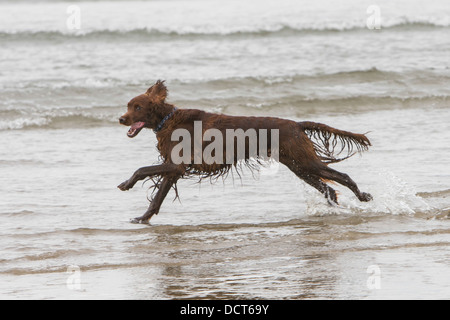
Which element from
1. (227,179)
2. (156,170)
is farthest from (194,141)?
(227,179)

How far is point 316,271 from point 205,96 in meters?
9.77

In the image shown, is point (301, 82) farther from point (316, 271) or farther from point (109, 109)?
point (316, 271)

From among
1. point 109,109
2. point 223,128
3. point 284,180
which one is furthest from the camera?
point 109,109

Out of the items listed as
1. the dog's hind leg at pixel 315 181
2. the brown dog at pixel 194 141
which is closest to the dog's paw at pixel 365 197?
the dog's hind leg at pixel 315 181

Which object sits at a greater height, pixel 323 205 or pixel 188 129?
pixel 188 129

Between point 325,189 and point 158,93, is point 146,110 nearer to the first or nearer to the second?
point 158,93

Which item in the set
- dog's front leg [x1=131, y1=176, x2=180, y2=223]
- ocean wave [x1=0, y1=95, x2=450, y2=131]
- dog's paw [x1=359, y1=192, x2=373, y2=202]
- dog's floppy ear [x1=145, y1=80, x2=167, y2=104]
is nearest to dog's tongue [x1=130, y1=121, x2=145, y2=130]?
dog's floppy ear [x1=145, y1=80, x2=167, y2=104]

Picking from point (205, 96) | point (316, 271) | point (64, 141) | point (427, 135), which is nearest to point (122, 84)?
point (205, 96)

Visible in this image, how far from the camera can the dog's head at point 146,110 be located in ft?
25.0

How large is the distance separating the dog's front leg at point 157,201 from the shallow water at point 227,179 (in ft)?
0.46

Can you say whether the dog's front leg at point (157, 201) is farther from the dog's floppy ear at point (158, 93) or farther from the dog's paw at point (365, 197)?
the dog's paw at point (365, 197)

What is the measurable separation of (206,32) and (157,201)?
1506 centimetres

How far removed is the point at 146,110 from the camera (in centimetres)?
764

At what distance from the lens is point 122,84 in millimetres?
16234
